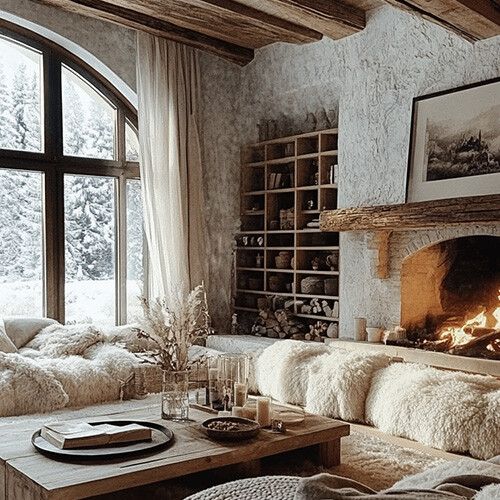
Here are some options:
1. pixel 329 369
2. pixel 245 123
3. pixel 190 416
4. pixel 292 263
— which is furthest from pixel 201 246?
pixel 190 416

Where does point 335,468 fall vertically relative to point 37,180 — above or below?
below

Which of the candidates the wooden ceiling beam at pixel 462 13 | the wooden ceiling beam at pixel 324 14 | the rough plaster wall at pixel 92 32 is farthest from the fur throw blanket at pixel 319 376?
the rough plaster wall at pixel 92 32

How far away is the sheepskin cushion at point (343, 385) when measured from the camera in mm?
3895

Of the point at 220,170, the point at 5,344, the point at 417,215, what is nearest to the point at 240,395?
the point at 417,215

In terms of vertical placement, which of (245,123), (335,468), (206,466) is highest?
(245,123)

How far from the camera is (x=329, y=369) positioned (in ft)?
13.4

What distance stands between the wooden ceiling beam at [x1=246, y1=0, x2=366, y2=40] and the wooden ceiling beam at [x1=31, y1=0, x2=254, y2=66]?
96 cm

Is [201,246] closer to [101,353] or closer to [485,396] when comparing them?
[101,353]

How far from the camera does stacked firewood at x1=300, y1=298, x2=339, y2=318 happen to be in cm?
542

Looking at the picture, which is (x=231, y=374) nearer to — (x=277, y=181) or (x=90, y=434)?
(x=90, y=434)

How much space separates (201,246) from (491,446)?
348 centimetres

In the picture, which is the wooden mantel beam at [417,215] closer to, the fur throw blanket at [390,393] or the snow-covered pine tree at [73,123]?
the fur throw blanket at [390,393]

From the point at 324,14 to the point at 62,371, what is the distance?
3120 mm

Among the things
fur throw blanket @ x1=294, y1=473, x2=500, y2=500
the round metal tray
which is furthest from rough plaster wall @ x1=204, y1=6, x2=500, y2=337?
fur throw blanket @ x1=294, y1=473, x2=500, y2=500
